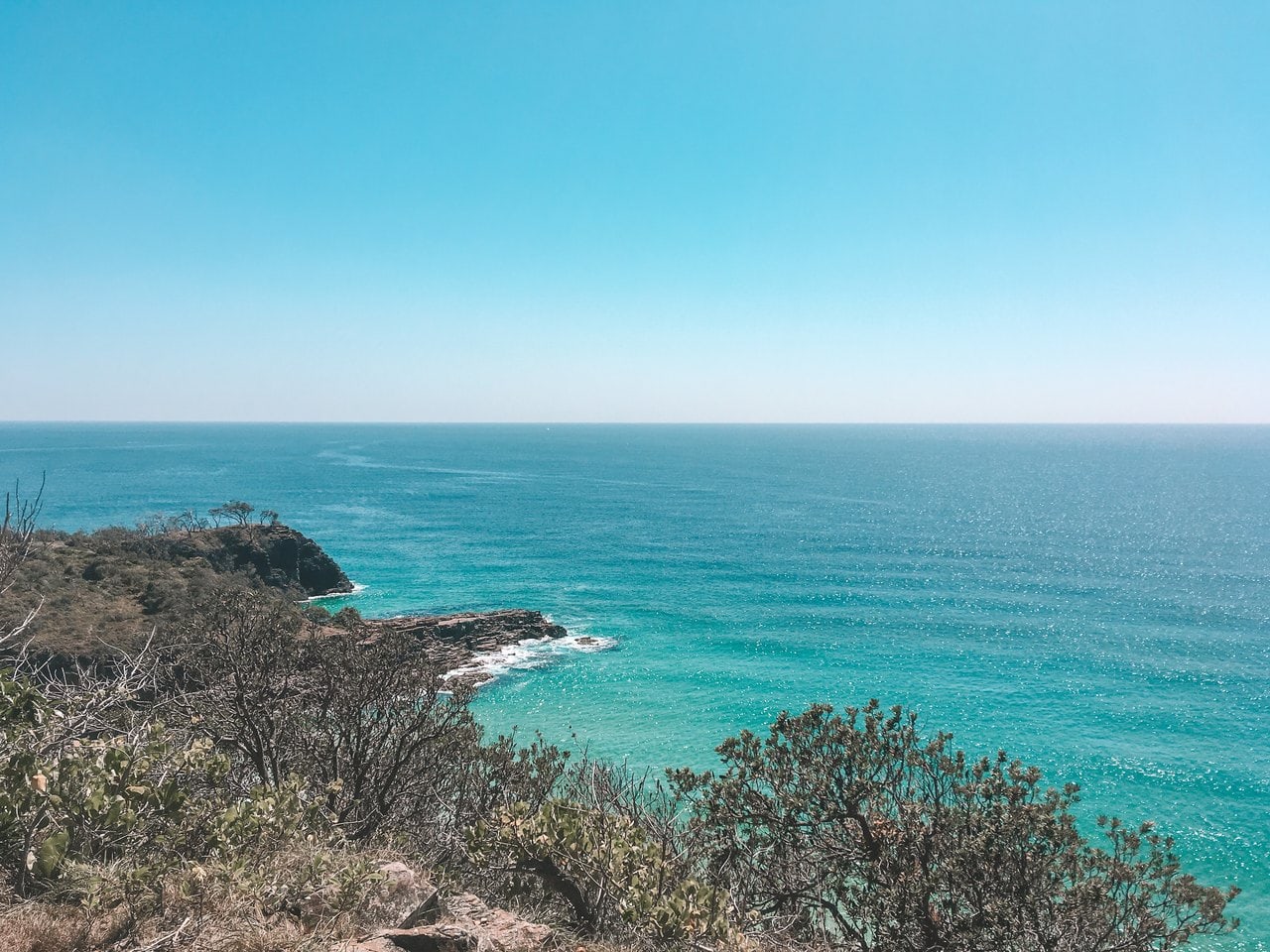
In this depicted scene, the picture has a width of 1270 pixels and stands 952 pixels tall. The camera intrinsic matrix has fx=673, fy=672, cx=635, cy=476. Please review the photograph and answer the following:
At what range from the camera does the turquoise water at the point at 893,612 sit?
1565 inches

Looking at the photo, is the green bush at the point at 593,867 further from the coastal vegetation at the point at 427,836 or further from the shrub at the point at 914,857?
the shrub at the point at 914,857

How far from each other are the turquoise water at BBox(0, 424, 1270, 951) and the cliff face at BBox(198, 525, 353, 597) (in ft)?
20.3

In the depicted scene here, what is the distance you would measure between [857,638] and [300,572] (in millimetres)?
59104

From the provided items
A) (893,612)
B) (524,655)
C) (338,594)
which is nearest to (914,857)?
(524,655)

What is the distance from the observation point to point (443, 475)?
189250 mm

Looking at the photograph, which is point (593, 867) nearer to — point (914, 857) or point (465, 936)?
point (465, 936)

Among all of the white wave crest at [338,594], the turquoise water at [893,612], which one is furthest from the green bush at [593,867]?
the white wave crest at [338,594]

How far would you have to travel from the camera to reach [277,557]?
247ft

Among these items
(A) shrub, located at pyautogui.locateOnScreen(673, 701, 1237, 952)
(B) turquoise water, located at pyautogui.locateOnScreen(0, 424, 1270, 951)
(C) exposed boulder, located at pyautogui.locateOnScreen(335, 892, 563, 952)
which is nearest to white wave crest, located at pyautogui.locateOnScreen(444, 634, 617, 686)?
(B) turquoise water, located at pyautogui.locateOnScreen(0, 424, 1270, 951)

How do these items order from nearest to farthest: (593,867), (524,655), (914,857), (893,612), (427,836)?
(593,867), (914,857), (427,836), (524,655), (893,612)

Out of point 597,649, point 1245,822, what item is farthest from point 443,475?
point 1245,822

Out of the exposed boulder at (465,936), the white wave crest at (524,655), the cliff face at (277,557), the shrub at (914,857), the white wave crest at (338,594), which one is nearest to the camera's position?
the exposed boulder at (465,936)

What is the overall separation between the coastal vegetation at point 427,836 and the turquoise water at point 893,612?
20779mm

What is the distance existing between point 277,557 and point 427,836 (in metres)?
69.0
